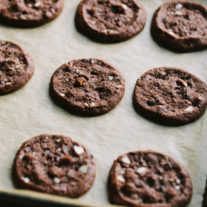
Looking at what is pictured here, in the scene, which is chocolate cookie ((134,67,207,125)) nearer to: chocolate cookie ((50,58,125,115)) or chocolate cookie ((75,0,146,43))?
chocolate cookie ((50,58,125,115))

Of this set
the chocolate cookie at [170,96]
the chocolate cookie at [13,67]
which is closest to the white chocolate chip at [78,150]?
the chocolate cookie at [170,96]

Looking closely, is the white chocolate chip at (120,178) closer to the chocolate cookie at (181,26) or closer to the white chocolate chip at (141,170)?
the white chocolate chip at (141,170)

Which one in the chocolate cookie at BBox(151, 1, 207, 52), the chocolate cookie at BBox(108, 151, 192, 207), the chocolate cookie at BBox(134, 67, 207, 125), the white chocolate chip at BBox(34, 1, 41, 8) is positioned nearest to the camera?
the chocolate cookie at BBox(108, 151, 192, 207)

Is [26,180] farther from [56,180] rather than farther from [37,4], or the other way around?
[37,4]

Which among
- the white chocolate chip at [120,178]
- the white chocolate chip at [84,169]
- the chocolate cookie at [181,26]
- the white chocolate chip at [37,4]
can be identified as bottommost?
the white chocolate chip at [84,169]

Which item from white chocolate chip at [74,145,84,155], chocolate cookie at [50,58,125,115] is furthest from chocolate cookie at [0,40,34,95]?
white chocolate chip at [74,145,84,155]
